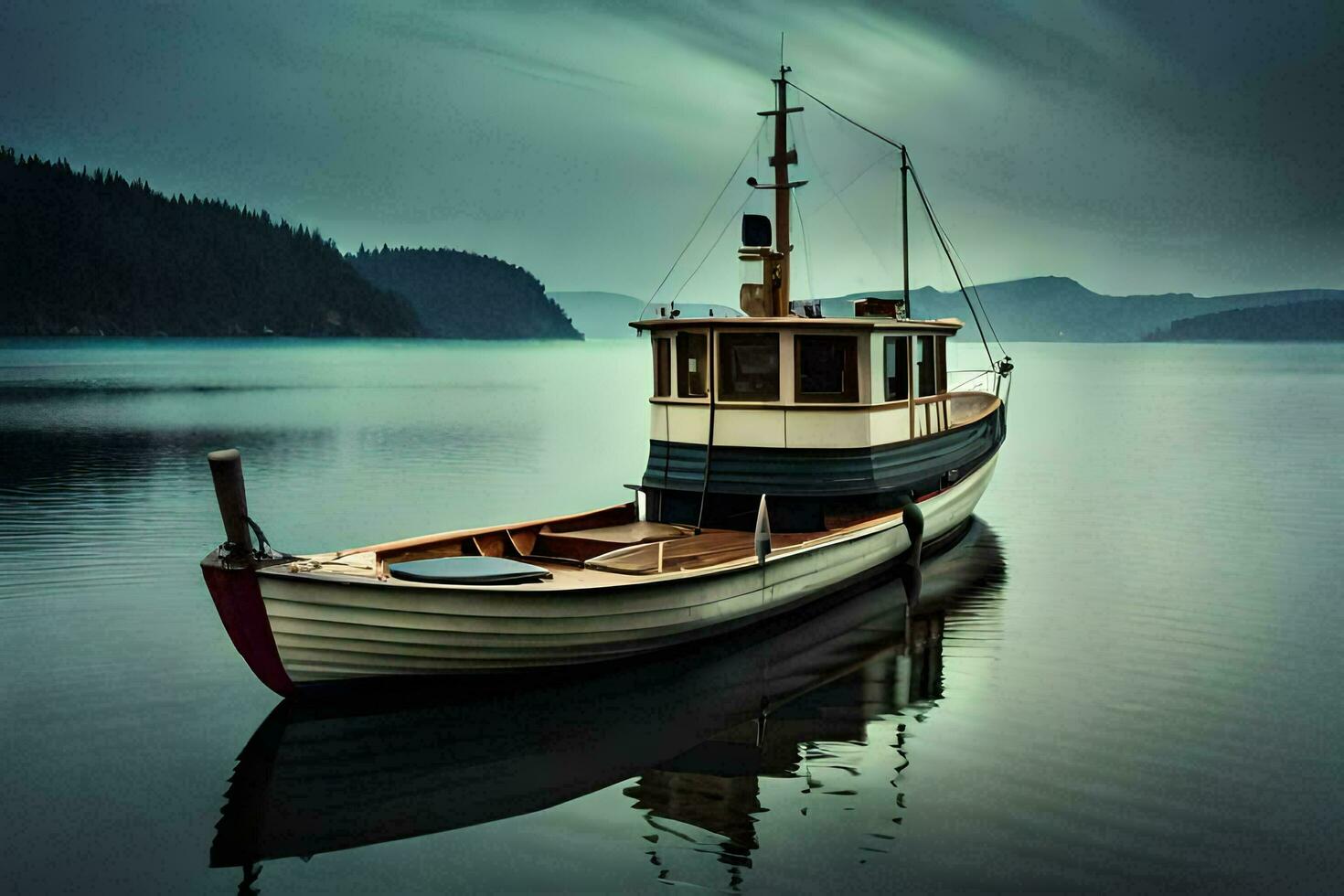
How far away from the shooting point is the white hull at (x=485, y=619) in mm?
10445

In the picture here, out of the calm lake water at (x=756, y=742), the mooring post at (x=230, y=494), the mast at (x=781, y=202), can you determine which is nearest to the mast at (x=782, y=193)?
the mast at (x=781, y=202)

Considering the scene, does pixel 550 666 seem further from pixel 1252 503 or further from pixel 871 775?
pixel 1252 503

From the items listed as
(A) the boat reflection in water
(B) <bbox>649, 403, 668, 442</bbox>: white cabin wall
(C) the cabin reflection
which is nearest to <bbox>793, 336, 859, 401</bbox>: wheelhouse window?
(B) <bbox>649, 403, 668, 442</bbox>: white cabin wall

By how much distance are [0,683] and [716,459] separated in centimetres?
968

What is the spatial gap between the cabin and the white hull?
8.95 ft

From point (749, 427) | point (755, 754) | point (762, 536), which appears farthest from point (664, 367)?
point (755, 754)

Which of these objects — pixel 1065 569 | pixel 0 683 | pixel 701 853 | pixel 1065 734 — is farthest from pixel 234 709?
pixel 1065 569

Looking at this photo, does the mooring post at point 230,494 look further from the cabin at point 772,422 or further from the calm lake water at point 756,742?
the cabin at point 772,422

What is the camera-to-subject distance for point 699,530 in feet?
52.9

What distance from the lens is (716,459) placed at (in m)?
16.5

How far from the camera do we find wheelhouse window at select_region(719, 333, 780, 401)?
1642 centimetres

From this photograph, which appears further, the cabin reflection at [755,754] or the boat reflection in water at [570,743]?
the boat reflection in water at [570,743]

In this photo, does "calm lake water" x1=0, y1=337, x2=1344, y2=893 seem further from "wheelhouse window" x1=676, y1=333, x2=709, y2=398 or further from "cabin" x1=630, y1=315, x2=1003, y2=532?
"wheelhouse window" x1=676, y1=333, x2=709, y2=398

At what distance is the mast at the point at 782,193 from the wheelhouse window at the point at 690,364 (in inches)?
73.7
